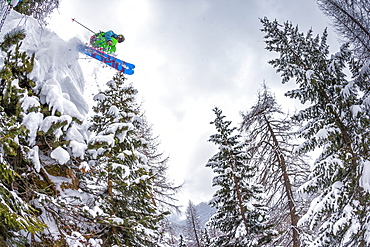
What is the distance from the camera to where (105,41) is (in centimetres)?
1287

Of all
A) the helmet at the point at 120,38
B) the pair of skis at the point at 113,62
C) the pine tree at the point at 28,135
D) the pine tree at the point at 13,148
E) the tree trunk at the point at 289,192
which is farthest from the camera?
the helmet at the point at 120,38

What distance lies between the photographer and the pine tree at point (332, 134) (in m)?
5.90

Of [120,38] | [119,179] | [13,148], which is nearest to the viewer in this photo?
[13,148]

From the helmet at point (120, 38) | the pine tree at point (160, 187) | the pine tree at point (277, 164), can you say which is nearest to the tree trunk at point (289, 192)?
the pine tree at point (277, 164)

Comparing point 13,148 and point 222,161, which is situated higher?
point 222,161

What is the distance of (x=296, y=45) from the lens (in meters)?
7.97

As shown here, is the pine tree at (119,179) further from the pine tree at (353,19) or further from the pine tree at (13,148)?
the pine tree at (353,19)

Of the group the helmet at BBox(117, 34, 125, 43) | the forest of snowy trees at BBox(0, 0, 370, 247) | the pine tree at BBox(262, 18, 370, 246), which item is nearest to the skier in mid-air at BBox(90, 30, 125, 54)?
the helmet at BBox(117, 34, 125, 43)

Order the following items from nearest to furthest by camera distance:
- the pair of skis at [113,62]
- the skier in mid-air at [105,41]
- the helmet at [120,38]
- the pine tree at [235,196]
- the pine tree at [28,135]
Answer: the pine tree at [28,135] < the pine tree at [235,196] < the pair of skis at [113,62] < the skier in mid-air at [105,41] < the helmet at [120,38]

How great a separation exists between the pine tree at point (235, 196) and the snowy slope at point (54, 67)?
255 inches

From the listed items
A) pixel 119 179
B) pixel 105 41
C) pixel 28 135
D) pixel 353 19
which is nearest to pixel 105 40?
pixel 105 41

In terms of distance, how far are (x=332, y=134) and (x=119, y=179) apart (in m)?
6.47

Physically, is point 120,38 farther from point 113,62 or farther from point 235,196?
point 235,196

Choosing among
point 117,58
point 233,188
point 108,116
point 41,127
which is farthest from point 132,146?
point 117,58
